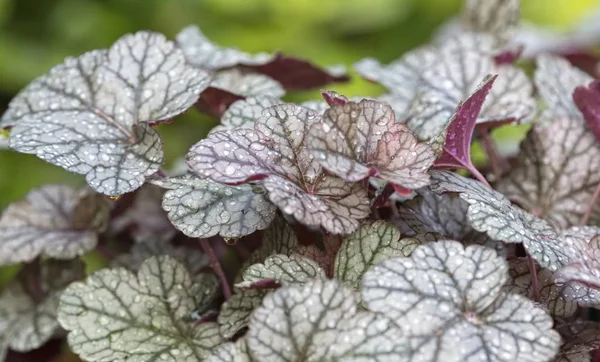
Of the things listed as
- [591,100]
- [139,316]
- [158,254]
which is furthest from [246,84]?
[591,100]

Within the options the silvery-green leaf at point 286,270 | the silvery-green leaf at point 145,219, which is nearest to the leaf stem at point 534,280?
the silvery-green leaf at point 286,270

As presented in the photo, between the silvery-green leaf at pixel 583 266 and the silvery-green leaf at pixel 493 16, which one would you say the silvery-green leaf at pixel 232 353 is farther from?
the silvery-green leaf at pixel 493 16

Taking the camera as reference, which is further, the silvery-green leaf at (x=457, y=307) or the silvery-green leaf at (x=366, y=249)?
the silvery-green leaf at (x=366, y=249)

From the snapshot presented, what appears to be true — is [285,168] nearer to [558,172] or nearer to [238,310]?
[238,310]

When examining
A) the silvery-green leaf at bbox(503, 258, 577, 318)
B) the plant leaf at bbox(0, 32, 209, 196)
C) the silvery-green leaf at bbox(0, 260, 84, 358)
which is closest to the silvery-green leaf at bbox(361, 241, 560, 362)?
the silvery-green leaf at bbox(503, 258, 577, 318)

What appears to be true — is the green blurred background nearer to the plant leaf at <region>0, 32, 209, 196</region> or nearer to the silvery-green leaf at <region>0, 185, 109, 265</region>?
the silvery-green leaf at <region>0, 185, 109, 265</region>

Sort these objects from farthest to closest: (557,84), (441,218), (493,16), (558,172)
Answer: (493,16) < (557,84) < (558,172) < (441,218)
